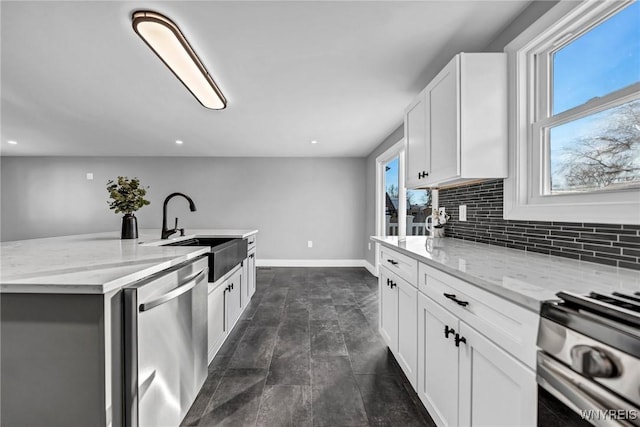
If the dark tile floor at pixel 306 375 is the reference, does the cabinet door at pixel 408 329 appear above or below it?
above

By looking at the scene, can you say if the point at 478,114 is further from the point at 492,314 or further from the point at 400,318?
the point at 400,318

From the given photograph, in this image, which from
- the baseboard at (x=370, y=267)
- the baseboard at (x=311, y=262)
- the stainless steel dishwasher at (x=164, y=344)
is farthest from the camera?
the baseboard at (x=311, y=262)

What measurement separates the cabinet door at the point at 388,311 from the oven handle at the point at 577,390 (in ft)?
3.75

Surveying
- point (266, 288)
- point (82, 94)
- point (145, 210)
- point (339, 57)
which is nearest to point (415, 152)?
point (339, 57)

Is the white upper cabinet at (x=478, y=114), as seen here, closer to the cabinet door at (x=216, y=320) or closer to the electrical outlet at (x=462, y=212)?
the electrical outlet at (x=462, y=212)

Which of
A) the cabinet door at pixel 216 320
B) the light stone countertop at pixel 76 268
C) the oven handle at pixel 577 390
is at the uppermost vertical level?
the light stone countertop at pixel 76 268

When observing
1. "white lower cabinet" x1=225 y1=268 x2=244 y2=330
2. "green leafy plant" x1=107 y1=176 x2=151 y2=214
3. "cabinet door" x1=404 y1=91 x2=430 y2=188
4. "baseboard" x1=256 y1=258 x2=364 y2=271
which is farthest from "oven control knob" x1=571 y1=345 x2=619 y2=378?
"baseboard" x1=256 y1=258 x2=364 y2=271

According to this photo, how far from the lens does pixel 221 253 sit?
1923 mm

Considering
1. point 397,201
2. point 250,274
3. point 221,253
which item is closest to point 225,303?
point 221,253

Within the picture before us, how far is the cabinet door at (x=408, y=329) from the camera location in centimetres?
150

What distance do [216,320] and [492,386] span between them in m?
1.76

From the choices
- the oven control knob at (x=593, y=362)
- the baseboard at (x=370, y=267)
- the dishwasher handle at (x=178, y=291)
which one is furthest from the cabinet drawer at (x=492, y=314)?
the baseboard at (x=370, y=267)

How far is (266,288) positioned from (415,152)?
2.88 meters

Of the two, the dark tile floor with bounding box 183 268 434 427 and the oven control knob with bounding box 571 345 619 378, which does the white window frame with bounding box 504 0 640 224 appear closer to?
the oven control knob with bounding box 571 345 619 378
